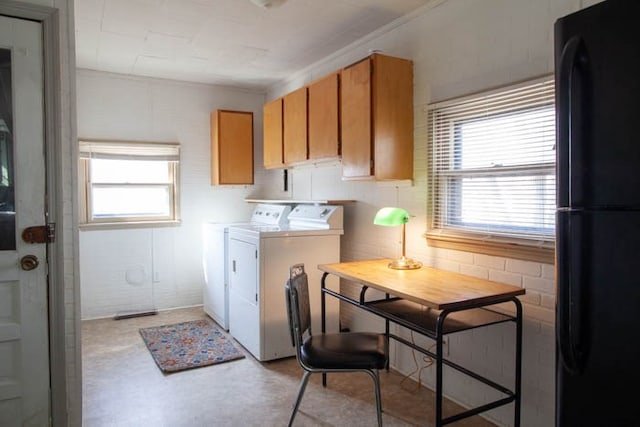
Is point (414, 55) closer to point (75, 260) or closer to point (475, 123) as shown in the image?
point (475, 123)

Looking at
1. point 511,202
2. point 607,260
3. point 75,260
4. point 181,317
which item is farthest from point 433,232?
point 181,317

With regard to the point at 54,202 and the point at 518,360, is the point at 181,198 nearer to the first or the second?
the point at 54,202

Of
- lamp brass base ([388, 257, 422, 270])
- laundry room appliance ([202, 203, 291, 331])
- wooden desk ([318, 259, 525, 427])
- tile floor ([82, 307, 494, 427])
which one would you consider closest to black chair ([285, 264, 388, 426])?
wooden desk ([318, 259, 525, 427])

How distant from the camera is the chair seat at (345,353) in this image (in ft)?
6.82

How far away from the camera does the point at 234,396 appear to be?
106 inches

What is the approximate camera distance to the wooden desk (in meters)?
1.90

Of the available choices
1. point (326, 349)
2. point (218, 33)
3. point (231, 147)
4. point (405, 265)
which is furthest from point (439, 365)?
point (231, 147)

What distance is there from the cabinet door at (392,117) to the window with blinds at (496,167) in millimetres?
178

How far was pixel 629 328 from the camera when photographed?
1.20 meters

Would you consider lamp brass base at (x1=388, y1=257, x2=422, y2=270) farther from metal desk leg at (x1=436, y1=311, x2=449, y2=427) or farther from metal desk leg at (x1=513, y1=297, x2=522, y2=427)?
metal desk leg at (x1=436, y1=311, x2=449, y2=427)

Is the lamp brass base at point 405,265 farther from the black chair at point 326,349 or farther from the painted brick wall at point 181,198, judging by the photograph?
the painted brick wall at point 181,198

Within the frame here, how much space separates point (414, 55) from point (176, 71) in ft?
8.39

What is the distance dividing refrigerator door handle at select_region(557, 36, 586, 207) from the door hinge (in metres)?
2.12

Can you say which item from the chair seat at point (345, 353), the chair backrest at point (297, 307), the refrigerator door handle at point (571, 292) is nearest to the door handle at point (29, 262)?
the chair backrest at point (297, 307)
